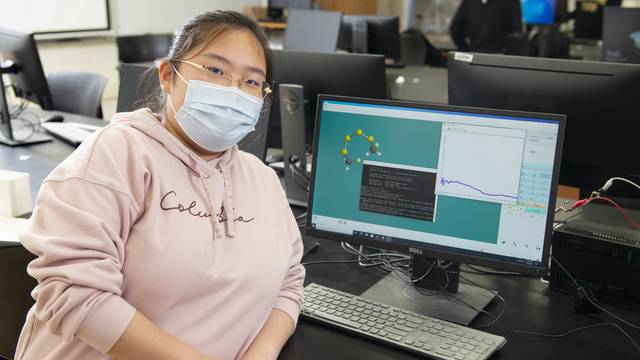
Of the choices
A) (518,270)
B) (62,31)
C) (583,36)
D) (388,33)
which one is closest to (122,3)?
(62,31)

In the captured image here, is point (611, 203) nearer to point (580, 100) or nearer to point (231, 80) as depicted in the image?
point (580, 100)

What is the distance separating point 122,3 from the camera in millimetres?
5520

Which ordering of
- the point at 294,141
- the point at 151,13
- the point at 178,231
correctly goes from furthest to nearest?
the point at 151,13
the point at 294,141
the point at 178,231

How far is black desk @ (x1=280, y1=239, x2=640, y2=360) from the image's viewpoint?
48.8 inches

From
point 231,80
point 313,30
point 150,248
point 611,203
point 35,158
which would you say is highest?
point 231,80

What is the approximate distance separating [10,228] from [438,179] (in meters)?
1.14

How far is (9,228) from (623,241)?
1539mm

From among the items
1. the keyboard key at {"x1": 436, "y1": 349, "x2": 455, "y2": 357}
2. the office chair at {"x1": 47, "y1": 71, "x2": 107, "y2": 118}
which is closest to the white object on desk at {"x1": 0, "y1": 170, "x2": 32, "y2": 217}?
the keyboard key at {"x1": 436, "y1": 349, "x2": 455, "y2": 357}

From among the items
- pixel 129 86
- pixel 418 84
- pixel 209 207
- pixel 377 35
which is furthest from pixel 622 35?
pixel 209 207

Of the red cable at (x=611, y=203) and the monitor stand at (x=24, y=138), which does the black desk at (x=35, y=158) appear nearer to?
the monitor stand at (x=24, y=138)

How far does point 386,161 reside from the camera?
143cm

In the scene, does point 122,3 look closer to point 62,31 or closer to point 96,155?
point 62,31

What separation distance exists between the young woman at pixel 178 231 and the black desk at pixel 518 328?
0.27 feet

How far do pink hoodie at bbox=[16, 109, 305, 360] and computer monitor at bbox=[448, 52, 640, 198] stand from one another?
80 cm
